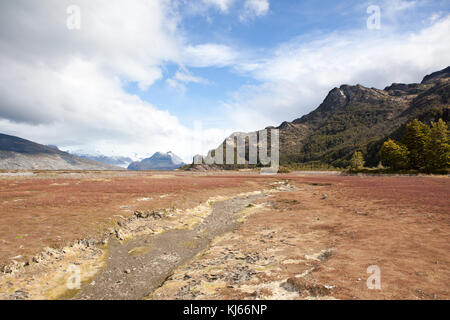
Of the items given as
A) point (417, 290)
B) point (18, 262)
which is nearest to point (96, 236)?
point (18, 262)

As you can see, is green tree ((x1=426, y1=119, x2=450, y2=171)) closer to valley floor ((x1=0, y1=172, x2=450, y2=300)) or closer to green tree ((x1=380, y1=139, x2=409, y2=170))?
green tree ((x1=380, y1=139, x2=409, y2=170))

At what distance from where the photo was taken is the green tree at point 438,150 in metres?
68.5

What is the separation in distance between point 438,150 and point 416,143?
24.2 feet

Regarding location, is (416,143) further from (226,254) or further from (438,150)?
(226,254)

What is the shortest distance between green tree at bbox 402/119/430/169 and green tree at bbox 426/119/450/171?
1.95 m

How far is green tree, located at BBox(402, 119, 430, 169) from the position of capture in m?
74.4

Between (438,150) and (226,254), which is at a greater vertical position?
(438,150)

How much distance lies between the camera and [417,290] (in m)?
7.76

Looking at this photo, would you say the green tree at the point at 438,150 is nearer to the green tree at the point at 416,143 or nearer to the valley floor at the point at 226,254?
the green tree at the point at 416,143

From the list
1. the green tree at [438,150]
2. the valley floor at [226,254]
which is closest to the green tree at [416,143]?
the green tree at [438,150]

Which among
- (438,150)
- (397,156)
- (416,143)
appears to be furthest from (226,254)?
(416,143)

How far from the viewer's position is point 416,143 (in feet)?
250

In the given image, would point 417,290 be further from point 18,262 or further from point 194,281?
point 18,262

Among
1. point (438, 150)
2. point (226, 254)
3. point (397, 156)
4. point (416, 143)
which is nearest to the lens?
point (226, 254)
